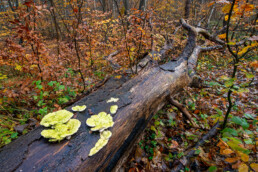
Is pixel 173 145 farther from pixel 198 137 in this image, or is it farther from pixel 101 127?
pixel 101 127

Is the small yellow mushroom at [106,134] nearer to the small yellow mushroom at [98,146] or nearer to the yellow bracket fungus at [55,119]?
Answer: the small yellow mushroom at [98,146]

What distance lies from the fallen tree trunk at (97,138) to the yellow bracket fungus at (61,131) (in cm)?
10

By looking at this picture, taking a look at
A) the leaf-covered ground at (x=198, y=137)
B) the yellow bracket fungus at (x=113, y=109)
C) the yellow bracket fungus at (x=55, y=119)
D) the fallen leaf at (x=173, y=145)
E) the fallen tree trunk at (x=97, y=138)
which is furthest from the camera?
the fallen leaf at (x=173, y=145)

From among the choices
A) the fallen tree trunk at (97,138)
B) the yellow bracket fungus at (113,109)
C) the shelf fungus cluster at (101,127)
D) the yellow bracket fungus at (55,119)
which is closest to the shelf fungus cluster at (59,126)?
the yellow bracket fungus at (55,119)

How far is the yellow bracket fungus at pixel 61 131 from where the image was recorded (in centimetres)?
156

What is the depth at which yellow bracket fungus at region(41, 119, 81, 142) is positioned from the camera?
5.13 feet

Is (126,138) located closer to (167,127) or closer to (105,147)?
(105,147)

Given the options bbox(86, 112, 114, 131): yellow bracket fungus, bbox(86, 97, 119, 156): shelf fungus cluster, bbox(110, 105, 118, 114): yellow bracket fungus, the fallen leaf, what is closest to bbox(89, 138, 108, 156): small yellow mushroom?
bbox(86, 97, 119, 156): shelf fungus cluster

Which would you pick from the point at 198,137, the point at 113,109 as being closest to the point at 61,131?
the point at 113,109

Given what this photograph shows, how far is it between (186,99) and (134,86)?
2.42 metres

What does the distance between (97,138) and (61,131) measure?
49cm

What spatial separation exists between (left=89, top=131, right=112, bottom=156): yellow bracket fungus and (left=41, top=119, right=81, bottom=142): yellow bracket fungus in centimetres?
36

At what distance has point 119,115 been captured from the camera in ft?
7.09

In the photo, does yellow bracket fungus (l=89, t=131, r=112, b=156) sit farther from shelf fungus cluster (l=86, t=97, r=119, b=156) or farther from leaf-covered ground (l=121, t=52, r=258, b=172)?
leaf-covered ground (l=121, t=52, r=258, b=172)
